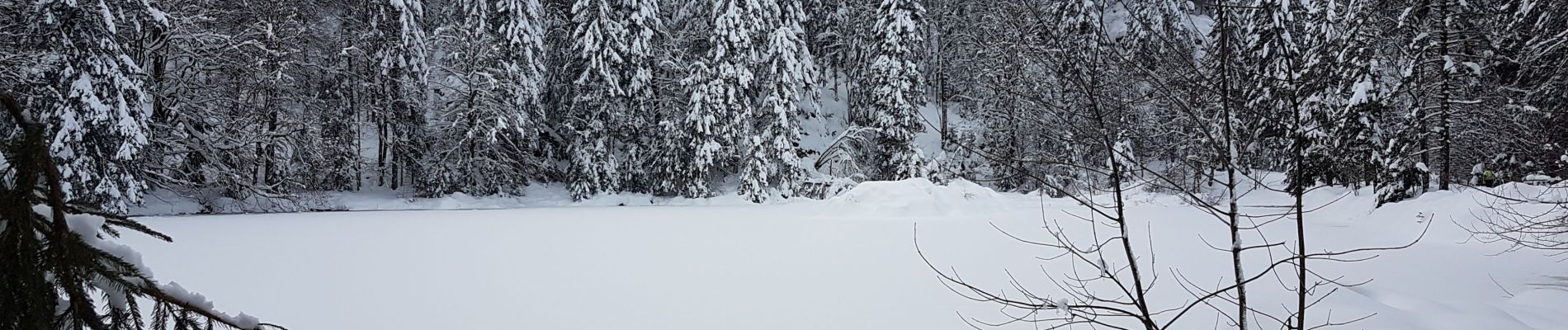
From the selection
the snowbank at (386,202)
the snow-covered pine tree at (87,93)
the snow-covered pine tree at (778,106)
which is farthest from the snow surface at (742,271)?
the snow-covered pine tree at (778,106)

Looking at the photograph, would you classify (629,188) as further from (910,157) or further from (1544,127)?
(1544,127)

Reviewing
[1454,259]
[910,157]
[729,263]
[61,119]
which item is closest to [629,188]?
[910,157]

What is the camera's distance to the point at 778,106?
1903cm

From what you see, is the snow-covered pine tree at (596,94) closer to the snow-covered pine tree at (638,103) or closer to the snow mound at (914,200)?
the snow-covered pine tree at (638,103)

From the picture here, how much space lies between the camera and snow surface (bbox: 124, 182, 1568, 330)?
14.5 feet

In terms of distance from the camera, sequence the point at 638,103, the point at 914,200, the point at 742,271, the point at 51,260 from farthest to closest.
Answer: the point at 638,103 < the point at 914,200 < the point at 742,271 < the point at 51,260

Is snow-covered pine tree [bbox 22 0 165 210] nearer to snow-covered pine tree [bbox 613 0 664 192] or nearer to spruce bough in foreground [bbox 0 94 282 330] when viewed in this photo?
snow-covered pine tree [bbox 613 0 664 192]

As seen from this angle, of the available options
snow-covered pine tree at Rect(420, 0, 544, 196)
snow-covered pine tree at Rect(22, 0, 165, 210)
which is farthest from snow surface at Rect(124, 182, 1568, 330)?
snow-covered pine tree at Rect(420, 0, 544, 196)

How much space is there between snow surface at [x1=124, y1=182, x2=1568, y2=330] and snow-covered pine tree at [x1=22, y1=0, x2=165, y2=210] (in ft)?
5.10

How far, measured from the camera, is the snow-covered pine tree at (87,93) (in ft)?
34.6

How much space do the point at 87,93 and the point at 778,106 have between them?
1337cm

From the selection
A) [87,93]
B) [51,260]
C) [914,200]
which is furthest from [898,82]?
[51,260]

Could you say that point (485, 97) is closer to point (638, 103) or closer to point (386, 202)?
point (386, 202)

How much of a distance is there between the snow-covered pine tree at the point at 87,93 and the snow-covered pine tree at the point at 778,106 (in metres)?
12.3
